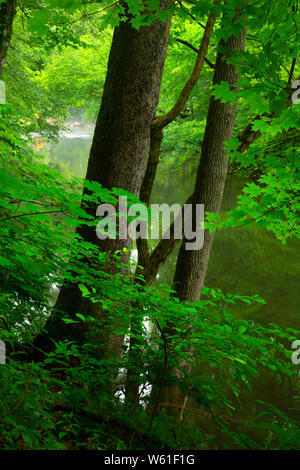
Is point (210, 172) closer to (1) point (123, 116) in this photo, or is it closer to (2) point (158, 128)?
(2) point (158, 128)

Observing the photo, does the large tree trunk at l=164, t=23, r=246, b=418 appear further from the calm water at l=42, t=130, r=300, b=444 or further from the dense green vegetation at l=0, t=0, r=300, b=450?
the calm water at l=42, t=130, r=300, b=444

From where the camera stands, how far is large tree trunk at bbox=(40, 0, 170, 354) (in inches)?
133

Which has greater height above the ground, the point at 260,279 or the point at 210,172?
the point at 210,172

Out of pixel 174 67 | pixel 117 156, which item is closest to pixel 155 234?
pixel 174 67

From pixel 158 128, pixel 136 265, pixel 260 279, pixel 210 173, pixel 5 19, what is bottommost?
pixel 136 265

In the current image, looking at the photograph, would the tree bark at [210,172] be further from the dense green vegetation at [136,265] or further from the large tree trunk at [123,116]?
the large tree trunk at [123,116]

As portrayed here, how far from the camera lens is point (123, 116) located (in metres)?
3.41

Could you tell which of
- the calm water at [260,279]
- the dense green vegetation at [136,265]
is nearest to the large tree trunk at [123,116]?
the dense green vegetation at [136,265]

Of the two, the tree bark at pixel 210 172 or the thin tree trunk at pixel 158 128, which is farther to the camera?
the tree bark at pixel 210 172

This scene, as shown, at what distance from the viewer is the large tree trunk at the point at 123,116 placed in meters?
3.38

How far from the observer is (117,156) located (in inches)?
135

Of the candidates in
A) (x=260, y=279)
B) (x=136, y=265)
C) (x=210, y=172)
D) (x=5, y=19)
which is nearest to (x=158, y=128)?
(x=210, y=172)

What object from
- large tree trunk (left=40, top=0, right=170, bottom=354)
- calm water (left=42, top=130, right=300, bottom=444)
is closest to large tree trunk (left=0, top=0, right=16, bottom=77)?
large tree trunk (left=40, top=0, right=170, bottom=354)
